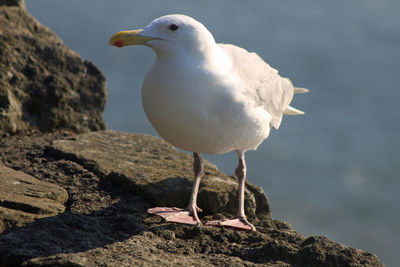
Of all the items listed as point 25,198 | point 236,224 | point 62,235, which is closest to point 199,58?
point 236,224

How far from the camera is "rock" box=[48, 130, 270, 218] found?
5.46m

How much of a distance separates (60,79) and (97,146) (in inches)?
48.5

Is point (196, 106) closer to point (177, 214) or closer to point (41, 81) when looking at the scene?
point (177, 214)

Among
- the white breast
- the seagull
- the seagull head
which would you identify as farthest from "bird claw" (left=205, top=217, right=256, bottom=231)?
the seagull head

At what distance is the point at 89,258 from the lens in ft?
12.5

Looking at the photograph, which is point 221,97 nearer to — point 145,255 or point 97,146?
point 145,255

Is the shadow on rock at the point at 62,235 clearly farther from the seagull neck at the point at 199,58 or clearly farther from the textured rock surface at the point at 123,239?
the seagull neck at the point at 199,58

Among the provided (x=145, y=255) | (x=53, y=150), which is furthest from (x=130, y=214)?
(x=53, y=150)

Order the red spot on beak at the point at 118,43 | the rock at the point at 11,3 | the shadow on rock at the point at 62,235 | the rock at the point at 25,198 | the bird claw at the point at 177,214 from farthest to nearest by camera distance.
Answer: the rock at the point at 11,3
the bird claw at the point at 177,214
the red spot on beak at the point at 118,43
the rock at the point at 25,198
the shadow on rock at the point at 62,235

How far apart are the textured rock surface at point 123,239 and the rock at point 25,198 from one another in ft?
0.57

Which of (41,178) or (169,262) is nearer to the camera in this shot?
(169,262)

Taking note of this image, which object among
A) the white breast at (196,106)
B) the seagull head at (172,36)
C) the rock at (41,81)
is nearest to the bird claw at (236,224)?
the white breast at (196,106)

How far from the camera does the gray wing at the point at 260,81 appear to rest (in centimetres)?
509

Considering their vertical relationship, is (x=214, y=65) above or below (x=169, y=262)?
above
